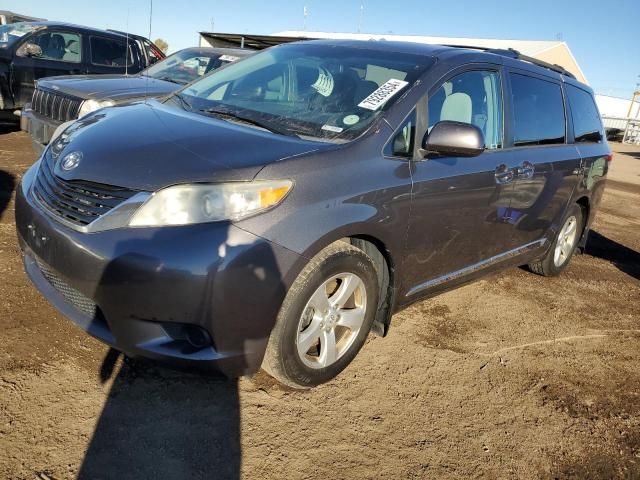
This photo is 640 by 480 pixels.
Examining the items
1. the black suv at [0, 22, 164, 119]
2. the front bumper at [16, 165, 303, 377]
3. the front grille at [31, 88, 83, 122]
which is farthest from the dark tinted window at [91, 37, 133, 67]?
the front bumper at [16, 165, 303, 377]

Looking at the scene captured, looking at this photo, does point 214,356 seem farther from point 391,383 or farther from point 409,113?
point 409,113

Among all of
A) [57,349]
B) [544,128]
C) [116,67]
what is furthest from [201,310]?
[116,67]

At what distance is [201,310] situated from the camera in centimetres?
207

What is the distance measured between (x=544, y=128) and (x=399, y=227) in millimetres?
2013

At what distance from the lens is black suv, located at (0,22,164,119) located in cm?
777

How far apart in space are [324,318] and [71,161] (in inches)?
55.9

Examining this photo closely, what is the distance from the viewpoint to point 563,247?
499cm

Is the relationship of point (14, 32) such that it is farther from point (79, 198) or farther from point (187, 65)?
point (79, 198)

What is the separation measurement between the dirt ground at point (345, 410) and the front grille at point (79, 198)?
78 centimetres

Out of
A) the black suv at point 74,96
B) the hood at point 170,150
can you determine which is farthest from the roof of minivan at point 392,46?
the black suv at point 74,96

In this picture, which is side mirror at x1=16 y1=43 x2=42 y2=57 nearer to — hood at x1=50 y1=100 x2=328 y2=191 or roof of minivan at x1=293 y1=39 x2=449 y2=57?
roof of minivan at x1=293 y1=39 x2=449 y2=57

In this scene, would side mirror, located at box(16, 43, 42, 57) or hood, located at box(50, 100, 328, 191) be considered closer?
hood, located at box(50, 100, 328, 191)

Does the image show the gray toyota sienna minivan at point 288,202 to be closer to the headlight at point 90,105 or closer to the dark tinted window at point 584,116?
the dark tinted window at point 584,116

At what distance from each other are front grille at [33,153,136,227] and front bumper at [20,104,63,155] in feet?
9.98
